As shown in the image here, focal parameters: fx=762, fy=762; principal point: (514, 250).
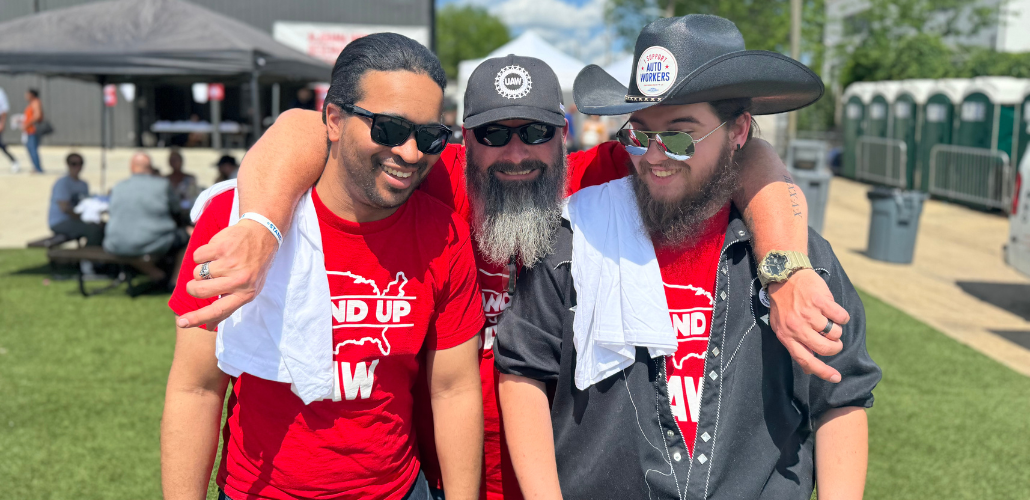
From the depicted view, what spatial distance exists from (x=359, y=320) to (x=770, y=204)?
1.09m

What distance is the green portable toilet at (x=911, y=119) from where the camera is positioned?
54.6ft

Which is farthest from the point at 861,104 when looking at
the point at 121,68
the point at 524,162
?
the point at 524,162

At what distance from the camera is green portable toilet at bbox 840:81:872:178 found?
770 inches

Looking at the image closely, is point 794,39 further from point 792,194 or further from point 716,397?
point 716,397

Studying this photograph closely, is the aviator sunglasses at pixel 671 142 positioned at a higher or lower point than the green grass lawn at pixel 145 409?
higher

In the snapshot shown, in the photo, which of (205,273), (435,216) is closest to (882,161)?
(435,216)

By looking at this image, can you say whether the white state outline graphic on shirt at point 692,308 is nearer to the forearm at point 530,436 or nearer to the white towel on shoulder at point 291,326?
the forearm at point 530,436

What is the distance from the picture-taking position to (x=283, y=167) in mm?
1889

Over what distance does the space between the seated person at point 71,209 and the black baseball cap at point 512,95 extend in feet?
25.2

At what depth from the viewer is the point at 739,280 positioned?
6.38 ft

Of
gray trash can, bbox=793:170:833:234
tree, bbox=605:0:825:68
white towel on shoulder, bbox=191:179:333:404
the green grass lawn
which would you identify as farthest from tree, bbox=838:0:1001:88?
white towel on shoulder, bbox=191:179:333:404

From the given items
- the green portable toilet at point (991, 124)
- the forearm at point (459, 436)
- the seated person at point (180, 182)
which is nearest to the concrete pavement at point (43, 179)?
the seated person at point (180, 182)

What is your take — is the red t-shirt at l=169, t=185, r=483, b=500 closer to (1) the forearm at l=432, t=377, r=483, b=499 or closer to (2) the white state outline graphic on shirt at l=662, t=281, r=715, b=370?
(1) the forearm at l=432, t=377, r=483, b=499

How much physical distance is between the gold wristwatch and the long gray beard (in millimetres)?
545
